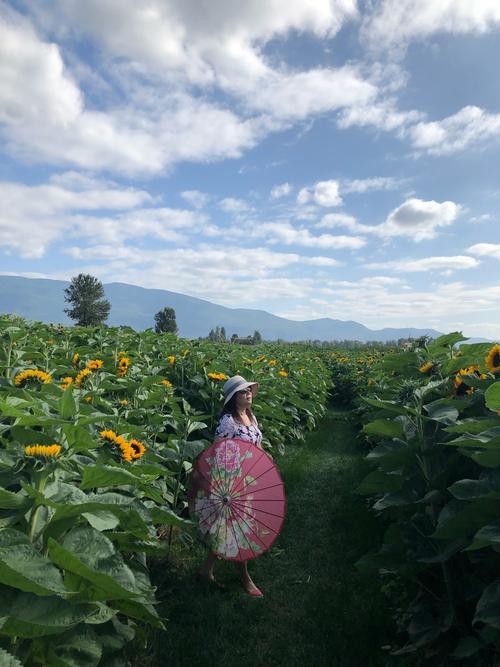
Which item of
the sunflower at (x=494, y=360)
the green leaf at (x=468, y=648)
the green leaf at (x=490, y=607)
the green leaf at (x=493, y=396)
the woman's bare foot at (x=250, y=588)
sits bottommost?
the woman's bare foot at (x=250, y=588)

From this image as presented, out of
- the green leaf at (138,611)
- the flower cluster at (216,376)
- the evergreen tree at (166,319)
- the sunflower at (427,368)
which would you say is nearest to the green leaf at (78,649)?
the green leaf at (138,611)

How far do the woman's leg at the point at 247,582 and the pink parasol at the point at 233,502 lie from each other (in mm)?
227

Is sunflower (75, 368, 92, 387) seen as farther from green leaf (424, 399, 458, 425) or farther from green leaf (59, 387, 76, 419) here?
green leaf (424, 399, 458, 425)

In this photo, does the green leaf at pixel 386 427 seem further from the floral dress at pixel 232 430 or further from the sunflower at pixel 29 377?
the sunflower at pixel 29 377

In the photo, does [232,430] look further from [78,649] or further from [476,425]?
[78,649]

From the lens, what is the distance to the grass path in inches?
133

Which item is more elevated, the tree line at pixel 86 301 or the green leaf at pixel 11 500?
the tree line at pixel 86 301

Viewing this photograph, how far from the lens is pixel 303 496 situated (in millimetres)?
6898

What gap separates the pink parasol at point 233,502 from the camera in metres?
4.18

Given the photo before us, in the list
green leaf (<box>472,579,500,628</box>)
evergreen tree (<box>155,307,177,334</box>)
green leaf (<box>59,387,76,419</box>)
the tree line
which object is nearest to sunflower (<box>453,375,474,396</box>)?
green leaf (<box>472,579,500,628</box>)

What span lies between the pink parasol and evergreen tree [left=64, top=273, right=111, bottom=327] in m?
63.5

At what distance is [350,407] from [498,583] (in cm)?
1435

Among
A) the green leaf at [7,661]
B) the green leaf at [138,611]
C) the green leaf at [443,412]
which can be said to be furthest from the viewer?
the green leaf at [443,412]

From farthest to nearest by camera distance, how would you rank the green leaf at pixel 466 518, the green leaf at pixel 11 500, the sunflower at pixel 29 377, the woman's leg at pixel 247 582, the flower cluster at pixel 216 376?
the flower cluster at pixel 216 376
the woman's leg at pixel 247 582
the sunflower at pixel 29 377
the green leaf at pixel 466 518
the green leaf at pixel 11 500
